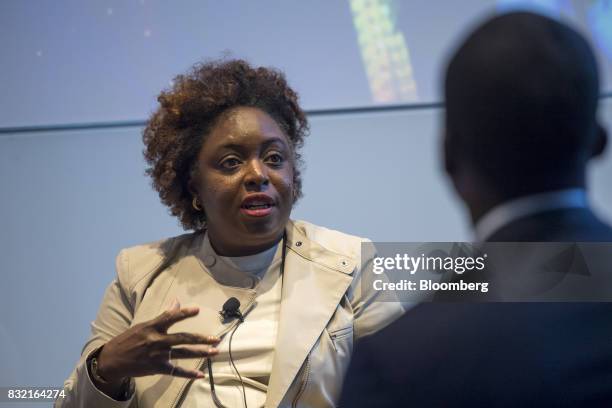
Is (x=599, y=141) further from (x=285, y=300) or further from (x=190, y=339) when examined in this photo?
(x=285, y=300)

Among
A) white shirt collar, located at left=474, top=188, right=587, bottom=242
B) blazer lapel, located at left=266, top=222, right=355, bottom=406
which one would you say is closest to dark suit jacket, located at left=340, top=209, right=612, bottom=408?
white shirt collar, located at left=474, top=188, right=587, bottom=242

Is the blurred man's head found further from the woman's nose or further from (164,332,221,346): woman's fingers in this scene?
the woman's nose

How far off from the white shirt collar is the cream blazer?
88cm

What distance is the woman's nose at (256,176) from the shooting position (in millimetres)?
1839

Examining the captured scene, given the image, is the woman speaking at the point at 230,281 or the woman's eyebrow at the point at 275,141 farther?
the woman's eyebrow at the point at 275,141

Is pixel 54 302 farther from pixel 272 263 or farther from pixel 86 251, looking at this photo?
pixel 272 263

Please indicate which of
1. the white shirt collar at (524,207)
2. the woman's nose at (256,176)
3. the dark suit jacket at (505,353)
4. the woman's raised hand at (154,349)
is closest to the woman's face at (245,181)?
the woman's nose at (256,176)

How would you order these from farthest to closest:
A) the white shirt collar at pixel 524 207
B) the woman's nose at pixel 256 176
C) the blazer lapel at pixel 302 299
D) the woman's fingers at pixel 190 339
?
the woman's nose at pixel 256 176 → the blazer lapel at pixel 302 299 → the woman's fingers at pixel 190 339 → the white shirt collar at pixel 524 207

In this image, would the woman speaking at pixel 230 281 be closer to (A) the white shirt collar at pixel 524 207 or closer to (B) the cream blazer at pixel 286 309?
(B) the cream blazer at pixel 286 309

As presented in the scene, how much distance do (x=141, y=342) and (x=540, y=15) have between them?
1.07 metres

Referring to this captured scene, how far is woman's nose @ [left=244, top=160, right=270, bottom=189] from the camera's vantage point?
72.4 inches

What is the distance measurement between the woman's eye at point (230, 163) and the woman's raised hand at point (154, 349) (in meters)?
0.39

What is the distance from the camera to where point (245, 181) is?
6.07 ft

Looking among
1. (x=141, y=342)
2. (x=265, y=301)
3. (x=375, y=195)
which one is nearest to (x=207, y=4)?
(x=375, y=195)
